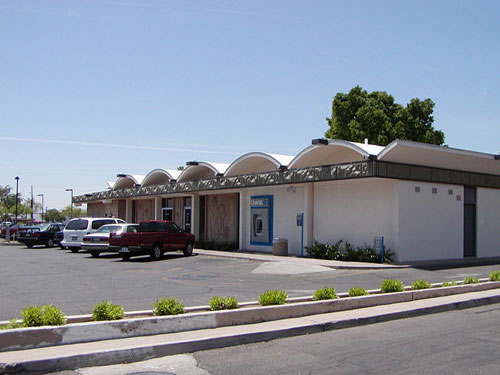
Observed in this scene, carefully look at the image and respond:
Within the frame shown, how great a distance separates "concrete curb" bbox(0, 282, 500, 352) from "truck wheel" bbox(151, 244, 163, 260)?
42.3 ft

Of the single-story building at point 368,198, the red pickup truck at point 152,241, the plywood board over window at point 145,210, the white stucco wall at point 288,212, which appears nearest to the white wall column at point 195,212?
the single-story building at point 368,198

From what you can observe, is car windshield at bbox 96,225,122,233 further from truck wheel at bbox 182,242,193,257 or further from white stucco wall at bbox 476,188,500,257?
white stucco wall at bbox 476,188,500,257

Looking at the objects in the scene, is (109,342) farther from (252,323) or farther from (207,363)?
(252,323)

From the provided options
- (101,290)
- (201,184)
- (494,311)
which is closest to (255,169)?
(201,184)

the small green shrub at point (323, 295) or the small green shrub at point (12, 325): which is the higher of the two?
the small green shrub at point (12, 325)

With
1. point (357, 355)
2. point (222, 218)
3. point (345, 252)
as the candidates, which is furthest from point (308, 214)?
point (357, 355)

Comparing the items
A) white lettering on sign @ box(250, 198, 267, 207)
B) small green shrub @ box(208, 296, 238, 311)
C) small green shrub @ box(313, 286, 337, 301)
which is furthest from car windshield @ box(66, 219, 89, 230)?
small green shrub @ box(208, 296, 238, 311)

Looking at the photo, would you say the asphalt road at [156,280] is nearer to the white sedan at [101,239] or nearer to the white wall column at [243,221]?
the white sedan at [101,239]

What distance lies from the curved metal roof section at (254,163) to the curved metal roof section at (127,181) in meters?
11.9

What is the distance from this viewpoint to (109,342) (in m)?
7.57

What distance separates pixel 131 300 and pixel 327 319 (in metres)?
4.50

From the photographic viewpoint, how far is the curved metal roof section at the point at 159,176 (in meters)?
34.2

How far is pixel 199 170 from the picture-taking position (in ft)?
106

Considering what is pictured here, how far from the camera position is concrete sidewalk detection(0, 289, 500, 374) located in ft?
21.6
